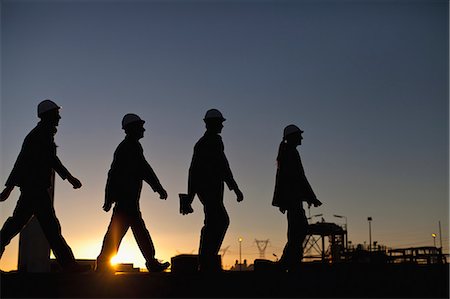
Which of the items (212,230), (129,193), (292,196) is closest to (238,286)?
(212,230)

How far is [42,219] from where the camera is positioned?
417 inches

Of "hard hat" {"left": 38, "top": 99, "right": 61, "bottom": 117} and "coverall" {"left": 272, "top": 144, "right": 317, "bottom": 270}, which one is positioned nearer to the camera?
"hard hat" {"left": 38, "top": 99, "right": 61, "bottom": 117}

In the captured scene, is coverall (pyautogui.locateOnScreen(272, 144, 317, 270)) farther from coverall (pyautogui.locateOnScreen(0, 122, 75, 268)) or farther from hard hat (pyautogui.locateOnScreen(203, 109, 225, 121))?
coverall (pyautogui.locateOnScreen(0, 122, 75, 268))

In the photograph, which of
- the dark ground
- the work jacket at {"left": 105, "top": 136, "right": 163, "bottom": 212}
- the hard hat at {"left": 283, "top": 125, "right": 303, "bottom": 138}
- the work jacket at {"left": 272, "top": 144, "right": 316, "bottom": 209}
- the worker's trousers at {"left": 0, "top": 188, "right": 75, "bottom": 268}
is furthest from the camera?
the hard hat at {"left": 283, "top": 125, "right": 303, "bottom": 138}

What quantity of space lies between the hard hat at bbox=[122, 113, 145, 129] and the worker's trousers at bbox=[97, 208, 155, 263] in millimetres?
1575

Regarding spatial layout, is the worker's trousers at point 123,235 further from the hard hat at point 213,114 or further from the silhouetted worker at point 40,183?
the hard hat at point 213,114

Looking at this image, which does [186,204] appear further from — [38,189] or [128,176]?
[38,189]

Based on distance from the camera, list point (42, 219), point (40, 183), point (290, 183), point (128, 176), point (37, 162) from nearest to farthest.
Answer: point (42, 219) → point (40, 183) → point (37, 162) → point (128, 176) → point (290, 183)

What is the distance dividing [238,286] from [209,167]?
336 cm

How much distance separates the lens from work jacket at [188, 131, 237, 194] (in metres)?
11.3

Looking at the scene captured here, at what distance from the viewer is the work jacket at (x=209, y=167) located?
443 inches

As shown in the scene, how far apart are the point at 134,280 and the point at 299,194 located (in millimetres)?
4576

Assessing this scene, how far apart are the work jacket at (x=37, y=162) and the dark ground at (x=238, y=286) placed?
239 centimetres

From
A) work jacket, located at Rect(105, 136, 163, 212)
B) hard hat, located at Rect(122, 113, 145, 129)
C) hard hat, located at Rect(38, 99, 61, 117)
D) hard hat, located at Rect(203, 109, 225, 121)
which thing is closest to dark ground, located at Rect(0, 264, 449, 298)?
work jacket, located at Rect(105, 136, 163, 212)
